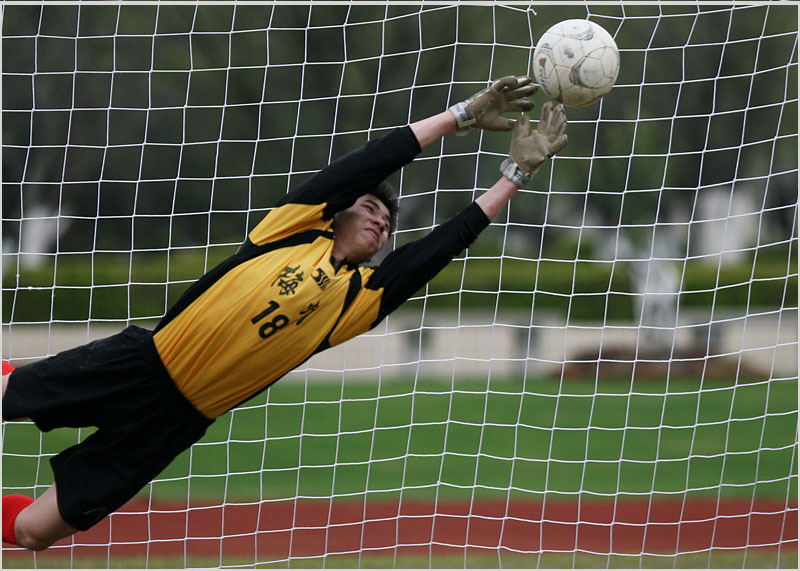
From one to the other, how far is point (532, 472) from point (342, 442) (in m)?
3.02

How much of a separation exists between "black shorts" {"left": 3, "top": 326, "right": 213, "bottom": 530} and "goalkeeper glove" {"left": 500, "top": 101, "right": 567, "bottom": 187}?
67.7 inches

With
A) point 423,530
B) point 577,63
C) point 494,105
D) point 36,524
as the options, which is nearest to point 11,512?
point 36,524

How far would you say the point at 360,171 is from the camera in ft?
12.6

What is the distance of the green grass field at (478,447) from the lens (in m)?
8.84

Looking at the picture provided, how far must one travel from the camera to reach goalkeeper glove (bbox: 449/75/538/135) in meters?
3.94

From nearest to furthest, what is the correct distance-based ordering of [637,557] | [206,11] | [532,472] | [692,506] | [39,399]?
[39,399] < [637,557] < [692,506] < [532,472] < [206,11]

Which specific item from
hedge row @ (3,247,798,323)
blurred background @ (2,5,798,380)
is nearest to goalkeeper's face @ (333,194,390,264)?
blurred background @ (2,5,798,380)

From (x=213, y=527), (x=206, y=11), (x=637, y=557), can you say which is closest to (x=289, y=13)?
(x=206, y=11)

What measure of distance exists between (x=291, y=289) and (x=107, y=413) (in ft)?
3.26

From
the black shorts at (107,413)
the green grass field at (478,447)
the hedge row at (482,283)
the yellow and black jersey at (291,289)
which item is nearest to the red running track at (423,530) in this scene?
the green grass field at (478,447)

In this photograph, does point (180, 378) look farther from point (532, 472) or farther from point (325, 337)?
point (532, 472)

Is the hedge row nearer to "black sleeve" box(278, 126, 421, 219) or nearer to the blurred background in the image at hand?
the blurred background

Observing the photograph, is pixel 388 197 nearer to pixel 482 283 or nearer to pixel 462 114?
pixel 462 114

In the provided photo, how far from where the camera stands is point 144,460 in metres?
4.11
